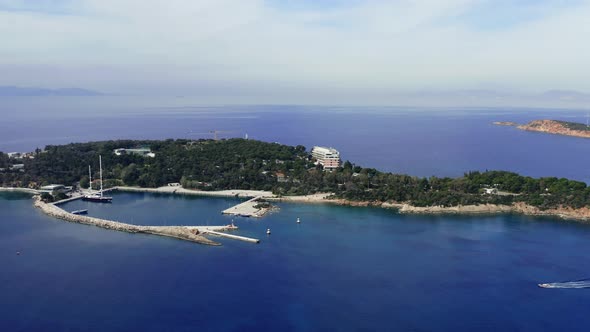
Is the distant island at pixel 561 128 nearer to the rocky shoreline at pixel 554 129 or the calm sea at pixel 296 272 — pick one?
the rocky shoreline at pixel 554 129

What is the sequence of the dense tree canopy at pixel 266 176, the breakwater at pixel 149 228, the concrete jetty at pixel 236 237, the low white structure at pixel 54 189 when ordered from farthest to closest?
the low white structure at pixel 54 189 → the dense tree canopy at pixel 266 176 → the breakwater at pixel 149 228 → the concrete jetty at pixel 236 237

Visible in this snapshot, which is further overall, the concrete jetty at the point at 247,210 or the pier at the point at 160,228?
the concrete jetty at the point at 247,210

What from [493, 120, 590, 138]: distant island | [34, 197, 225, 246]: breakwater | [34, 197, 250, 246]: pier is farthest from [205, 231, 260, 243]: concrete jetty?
[493, 120, 590, 138]: distant island

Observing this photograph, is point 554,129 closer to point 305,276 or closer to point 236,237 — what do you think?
point 236,237

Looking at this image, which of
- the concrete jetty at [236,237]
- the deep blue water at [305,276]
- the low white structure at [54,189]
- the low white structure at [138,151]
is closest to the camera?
the deep blue water at [305,276]

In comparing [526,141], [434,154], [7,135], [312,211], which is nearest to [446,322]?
[312,211]

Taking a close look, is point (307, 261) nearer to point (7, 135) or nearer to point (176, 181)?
point (176, 181)

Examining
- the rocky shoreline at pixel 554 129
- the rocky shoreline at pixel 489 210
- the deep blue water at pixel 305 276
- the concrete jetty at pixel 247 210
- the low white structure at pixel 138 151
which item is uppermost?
the rocky shoreline at pixel 554 129

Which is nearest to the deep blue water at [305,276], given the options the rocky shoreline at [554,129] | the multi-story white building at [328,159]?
the multi-story white building at [328,159]
